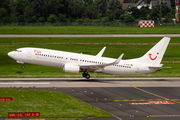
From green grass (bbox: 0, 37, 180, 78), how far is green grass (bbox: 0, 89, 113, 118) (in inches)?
673

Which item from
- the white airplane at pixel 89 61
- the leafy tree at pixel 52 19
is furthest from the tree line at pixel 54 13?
the white airplane at pixel 89 61

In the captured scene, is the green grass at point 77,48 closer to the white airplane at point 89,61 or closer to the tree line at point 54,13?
the white airplane at point 89,61

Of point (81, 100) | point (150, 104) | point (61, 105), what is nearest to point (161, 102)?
point (150, 104)

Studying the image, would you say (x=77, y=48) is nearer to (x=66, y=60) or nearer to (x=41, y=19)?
(x=66, y=60)

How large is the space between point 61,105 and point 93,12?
160m

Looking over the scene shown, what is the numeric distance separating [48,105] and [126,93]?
1179cm

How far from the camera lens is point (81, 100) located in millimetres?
33812

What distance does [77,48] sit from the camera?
8212 centimetres

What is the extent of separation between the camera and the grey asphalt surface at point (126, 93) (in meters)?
28.7

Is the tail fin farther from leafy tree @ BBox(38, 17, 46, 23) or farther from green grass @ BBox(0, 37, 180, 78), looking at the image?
leafy tree @ BBox(38, 17, 46, 23)

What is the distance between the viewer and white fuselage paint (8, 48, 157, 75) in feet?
156

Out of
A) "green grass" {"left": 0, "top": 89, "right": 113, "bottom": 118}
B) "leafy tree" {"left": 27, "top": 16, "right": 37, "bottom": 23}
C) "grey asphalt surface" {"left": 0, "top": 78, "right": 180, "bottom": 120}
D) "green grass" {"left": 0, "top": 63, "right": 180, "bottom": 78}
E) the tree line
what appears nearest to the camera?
"green grass" {"left": 0, "top": 89, "right": 113, "bottom": 118}

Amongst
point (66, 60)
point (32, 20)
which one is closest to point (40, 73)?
point (66, 60)

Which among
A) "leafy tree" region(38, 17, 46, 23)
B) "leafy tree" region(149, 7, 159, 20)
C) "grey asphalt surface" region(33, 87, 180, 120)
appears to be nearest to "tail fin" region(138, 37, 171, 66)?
"grey asphalt surface" region(33, 87, 180, 120)
